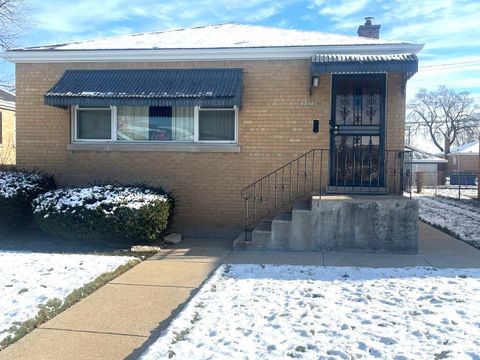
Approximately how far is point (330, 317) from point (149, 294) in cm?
219

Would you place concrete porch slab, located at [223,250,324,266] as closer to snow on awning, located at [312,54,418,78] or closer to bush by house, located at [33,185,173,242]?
bush by house, located at [33,185,173,242]

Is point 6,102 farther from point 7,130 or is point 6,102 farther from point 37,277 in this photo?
point 37,277

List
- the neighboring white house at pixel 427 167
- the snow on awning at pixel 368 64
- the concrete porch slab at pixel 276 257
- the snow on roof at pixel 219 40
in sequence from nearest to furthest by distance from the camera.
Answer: the concrete porch slab at pixel 276 257, the snow on awning at pixel 368 64, the snow on roof at pixel 219 40, the neighboring white house at pixel 427 167

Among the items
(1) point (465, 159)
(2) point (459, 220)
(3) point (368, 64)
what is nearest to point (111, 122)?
(3) point (368, 64)

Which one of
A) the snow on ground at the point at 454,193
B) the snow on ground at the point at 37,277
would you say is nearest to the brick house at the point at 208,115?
the snow on ground at the point at 37,277

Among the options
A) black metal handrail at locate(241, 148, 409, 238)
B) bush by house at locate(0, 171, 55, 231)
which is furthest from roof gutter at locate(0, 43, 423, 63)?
bush by house at locate(0, 171, 55, 231)

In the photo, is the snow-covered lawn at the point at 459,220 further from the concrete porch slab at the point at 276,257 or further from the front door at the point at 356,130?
the concrete porch slab at the point at 276,257

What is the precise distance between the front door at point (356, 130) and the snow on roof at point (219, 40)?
2.65 feet

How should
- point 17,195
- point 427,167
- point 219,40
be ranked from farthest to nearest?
point 427,167 → point 219,40 → point 17,195

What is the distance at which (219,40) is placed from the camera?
9.90m

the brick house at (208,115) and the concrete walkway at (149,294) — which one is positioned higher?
the brick house at (208,115)

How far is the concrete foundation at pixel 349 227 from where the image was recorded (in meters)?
7.70

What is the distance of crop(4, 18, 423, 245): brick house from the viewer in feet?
29.1

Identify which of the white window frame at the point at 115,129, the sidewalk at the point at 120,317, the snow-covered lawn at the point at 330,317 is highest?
the white window frame at the point at 115,129
